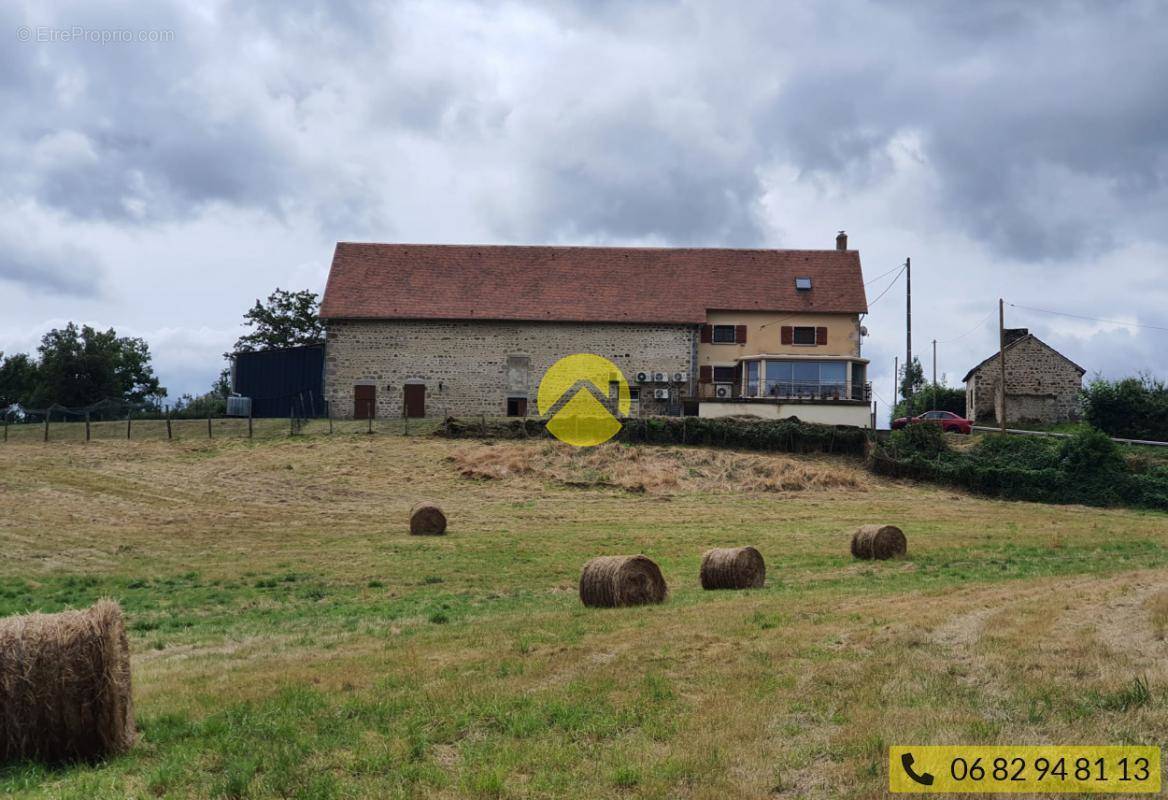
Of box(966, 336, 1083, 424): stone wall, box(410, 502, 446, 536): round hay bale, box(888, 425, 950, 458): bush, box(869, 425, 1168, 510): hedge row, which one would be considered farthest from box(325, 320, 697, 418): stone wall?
box(410, 502, 446, 536): round hay bale

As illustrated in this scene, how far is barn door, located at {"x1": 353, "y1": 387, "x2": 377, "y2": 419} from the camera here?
4988 centimetres

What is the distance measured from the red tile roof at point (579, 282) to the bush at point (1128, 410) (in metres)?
14.3

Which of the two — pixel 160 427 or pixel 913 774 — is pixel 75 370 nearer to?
pixel 160 427

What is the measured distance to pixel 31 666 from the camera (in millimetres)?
7730

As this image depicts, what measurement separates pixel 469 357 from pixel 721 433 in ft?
47.9

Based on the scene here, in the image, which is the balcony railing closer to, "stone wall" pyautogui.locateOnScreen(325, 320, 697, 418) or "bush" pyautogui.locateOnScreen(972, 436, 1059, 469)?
"stone wall" pyautogui.locateOnScreen(325, 320, 697, 418)

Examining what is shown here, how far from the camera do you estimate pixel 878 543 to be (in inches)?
837

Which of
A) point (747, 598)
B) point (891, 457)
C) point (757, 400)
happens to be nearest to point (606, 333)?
point (757, 400)

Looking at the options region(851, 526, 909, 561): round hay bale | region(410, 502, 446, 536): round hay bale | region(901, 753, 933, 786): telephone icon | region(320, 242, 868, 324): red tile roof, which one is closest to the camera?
region(901, 753, 933, 786): telephone icon

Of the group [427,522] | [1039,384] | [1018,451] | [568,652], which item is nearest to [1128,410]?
[1039,384]

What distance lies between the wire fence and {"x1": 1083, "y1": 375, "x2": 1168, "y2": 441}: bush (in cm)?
3548

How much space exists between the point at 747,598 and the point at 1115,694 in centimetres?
Answer: 732

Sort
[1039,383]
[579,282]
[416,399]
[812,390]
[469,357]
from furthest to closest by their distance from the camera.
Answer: [1039,383]
[579,282]
[469,357]
[416,399]
[812,390]

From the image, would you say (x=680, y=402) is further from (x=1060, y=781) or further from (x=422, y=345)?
(x=1060, y=781)
